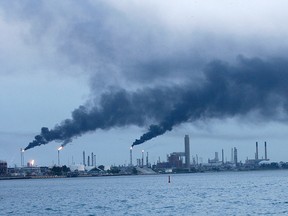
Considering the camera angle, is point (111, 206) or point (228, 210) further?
point (111, 206)

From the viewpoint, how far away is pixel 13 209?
4368 inches

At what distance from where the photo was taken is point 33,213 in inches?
Answer: 3907

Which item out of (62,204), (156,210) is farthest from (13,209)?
(156,210)

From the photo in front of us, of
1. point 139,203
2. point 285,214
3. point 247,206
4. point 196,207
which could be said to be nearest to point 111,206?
point 139,203

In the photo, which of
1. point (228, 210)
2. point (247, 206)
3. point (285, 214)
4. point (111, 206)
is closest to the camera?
point (285, 214)

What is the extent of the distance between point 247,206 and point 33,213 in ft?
100

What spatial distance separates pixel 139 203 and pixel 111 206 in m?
7.12

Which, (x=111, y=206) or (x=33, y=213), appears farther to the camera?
Answer: (x=111, y=206)

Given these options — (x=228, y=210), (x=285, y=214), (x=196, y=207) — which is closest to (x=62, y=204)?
(x=196, y=207)

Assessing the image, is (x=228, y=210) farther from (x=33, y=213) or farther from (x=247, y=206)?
(x=33, y=213)

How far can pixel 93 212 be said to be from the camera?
3809 inches

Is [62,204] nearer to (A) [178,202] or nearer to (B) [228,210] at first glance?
(A) [178,202]

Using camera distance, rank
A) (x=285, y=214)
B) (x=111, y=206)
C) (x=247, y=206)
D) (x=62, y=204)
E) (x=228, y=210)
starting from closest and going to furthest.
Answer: (x=285, y=214) → (x=228, y=210) → (x=247, y=206) → (x=111, y=206) → (x=62, y=204)

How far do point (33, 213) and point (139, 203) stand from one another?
20.7 metres
